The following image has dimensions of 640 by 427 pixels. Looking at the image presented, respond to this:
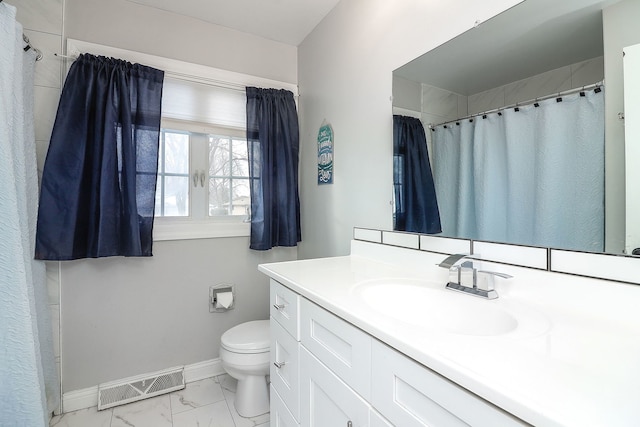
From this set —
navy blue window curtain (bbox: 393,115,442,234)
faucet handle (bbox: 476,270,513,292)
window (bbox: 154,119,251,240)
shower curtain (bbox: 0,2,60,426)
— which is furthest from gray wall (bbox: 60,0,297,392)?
faucet handle (bbox: 476,270,513,292)

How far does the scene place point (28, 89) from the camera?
4.79ft

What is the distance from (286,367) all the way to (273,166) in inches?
52.6

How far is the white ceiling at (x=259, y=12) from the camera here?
1.75m

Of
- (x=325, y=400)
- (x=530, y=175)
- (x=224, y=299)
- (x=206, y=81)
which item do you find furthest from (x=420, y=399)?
(x=206, y=81)

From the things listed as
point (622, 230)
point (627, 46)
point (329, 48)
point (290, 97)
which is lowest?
point (622, 230)

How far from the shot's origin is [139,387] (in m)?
1.73

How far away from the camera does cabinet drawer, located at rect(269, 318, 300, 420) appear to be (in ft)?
3.22

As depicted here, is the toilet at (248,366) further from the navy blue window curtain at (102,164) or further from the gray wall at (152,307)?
the navy blue window curtain at (102,164)

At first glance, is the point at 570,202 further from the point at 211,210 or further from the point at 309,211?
the point at 211,210

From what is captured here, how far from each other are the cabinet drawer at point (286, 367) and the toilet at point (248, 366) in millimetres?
362

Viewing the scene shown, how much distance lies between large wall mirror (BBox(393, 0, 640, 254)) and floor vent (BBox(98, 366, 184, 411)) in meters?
1.85

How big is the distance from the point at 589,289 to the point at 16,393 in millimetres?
2000

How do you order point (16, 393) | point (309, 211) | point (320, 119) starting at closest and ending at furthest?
point (16, 393)
point (320, 119)
point (309, 211)

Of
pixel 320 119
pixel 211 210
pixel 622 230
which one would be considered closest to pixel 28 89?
pixel 211 210
